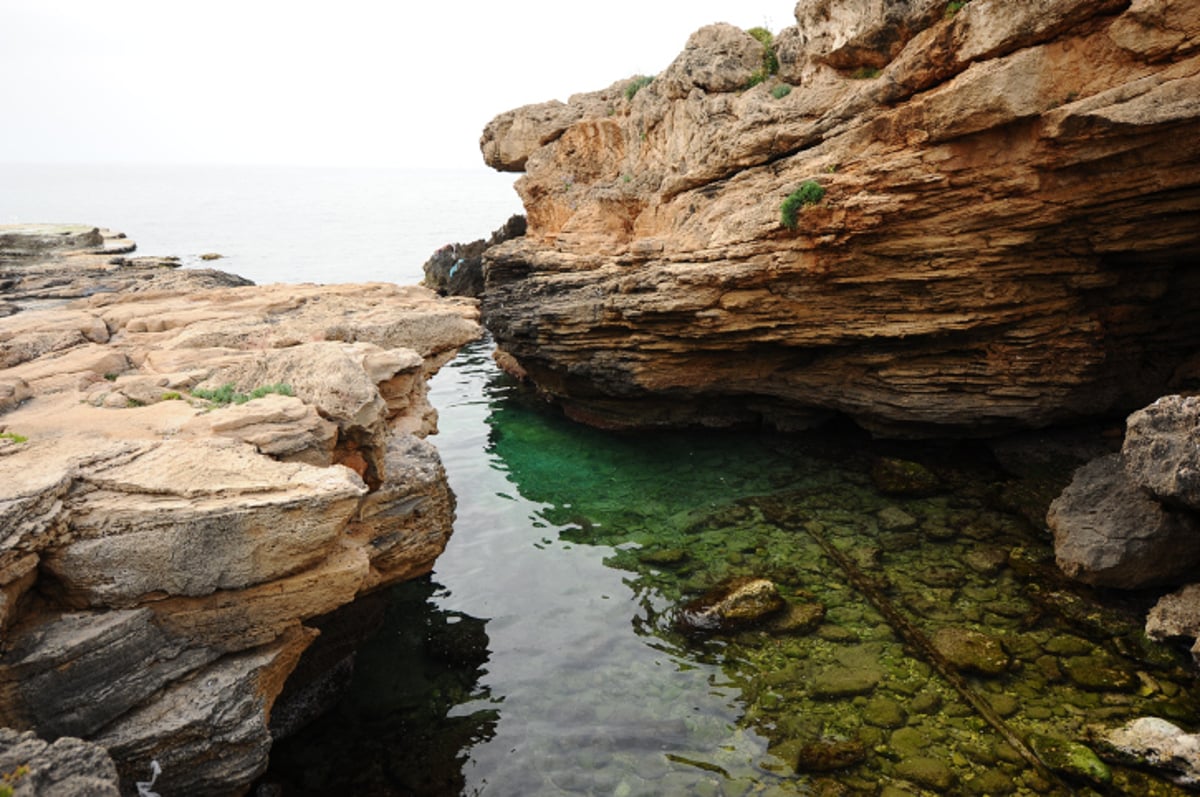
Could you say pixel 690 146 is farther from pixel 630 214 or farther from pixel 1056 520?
pixel 1056 520

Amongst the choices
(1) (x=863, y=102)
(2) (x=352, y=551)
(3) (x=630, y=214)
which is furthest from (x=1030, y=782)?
(3) (x=630, y=214)

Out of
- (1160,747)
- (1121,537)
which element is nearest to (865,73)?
(1121,537)

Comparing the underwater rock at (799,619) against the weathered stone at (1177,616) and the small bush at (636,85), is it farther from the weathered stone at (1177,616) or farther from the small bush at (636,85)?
the small bush at (636,85)

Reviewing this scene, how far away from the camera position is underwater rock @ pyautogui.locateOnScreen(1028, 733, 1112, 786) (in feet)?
30.4

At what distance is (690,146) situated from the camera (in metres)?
21.4

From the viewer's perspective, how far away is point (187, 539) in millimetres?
7523

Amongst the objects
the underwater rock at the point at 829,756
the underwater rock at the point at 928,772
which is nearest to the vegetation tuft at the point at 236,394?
the underwater rock at the point at 829,756

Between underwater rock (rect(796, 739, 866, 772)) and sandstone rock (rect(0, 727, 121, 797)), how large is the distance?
8.38 meters

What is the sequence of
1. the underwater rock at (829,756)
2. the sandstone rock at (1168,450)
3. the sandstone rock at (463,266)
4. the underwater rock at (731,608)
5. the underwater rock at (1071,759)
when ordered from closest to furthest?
the underwater rock at (1071,759)
the underwater rock at (829,756)
the sandstone rock at (1168,450)
the underwater rock at (731,608)
the sandstone rock at (463,266)

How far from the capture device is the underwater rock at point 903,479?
57.4 feet

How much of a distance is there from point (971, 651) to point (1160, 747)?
2.72m

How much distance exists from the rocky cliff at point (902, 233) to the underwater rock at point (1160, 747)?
8.99 metres

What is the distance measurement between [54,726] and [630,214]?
21374mm

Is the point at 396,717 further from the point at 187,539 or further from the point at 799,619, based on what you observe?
the point at 799,619
